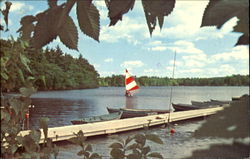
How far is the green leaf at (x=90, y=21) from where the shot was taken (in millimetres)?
487

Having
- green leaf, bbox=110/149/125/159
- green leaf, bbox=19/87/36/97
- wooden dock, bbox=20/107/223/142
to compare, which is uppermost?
green leaf, bbox=19/87/36/97

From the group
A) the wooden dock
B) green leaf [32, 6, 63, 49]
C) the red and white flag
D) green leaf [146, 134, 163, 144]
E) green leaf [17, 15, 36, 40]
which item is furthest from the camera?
the red and white flag

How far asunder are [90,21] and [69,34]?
0.14 ft

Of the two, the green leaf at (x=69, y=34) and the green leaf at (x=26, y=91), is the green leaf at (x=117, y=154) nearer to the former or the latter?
the green leaf at (x=26, y=91)

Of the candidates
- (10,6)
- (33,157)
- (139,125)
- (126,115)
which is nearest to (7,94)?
(33,157)

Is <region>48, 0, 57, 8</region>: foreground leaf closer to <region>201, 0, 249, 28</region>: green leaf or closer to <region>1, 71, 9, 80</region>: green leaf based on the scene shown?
<region>201, 0, 249, 28</region>: green leaf

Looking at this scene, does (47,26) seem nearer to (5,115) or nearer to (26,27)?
(26,27)

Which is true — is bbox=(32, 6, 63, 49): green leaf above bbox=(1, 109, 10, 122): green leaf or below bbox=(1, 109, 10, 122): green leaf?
above

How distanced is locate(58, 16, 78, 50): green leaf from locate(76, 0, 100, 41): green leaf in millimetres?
22

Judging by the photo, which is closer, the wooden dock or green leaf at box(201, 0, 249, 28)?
green leaf at box(201, 0, 249, 28)

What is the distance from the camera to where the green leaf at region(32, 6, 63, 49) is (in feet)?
1.48

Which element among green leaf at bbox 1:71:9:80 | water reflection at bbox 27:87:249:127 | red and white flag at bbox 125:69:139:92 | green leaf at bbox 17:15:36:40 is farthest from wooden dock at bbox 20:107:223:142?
red and white flag at bbox 125:69:139:92

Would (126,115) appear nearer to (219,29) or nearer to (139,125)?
(139,125)

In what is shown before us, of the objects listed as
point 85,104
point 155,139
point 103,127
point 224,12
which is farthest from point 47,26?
point 85,104
